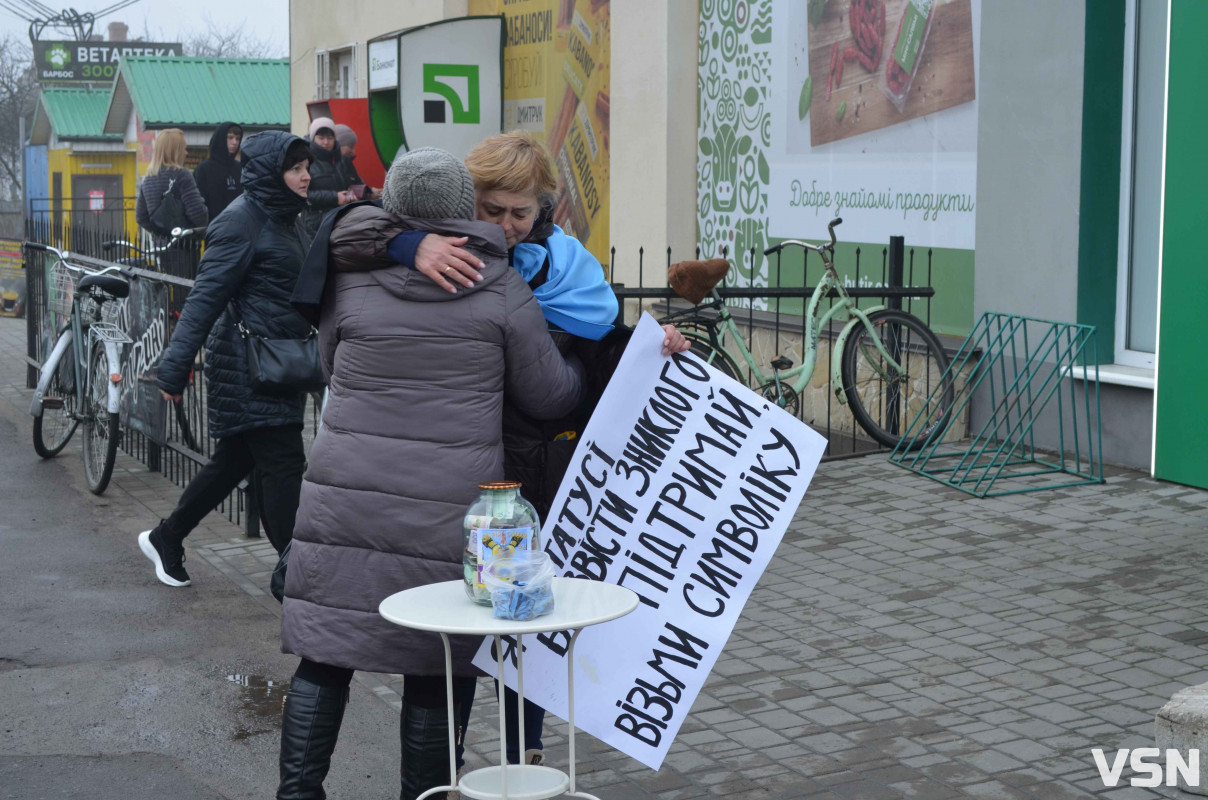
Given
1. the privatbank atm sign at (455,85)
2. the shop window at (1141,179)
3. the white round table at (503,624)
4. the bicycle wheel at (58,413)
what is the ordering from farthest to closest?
the privatbank atm sign at (455,85)
the bicycle wheel at (58,413)
the shop window at (1141,179)
the white round table at (503,624)

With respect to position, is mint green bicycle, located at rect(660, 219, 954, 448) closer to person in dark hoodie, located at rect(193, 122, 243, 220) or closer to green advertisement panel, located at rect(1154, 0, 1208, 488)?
green advertisement panel, located at rect(1154, 0, 1208, 488)

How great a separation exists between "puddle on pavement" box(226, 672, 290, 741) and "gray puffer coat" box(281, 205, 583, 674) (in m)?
1.60

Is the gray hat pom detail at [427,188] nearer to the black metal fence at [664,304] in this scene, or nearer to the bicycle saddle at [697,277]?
the bicycle saddle at [697,277]

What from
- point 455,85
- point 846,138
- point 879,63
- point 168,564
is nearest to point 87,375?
point 168,564

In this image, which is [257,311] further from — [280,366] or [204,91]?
[204,91]

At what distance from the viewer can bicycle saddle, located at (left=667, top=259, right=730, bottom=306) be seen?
442 cm

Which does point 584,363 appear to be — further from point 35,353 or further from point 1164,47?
point 35,353

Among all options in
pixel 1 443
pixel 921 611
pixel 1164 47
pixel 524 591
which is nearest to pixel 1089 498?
pixel 921 611

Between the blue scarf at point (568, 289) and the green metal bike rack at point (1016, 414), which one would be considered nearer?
the blue scarf at point (568, 289)

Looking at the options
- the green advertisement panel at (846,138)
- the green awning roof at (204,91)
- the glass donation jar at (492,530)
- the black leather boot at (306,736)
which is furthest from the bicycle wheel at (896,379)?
the green awning roof at (204,91)

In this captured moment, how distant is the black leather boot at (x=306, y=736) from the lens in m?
3.61

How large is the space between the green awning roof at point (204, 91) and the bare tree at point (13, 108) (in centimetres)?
3772

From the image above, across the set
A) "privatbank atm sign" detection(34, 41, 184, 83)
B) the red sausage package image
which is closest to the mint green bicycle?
the red sausage package image

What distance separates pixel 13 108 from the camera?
75625 millimetres
